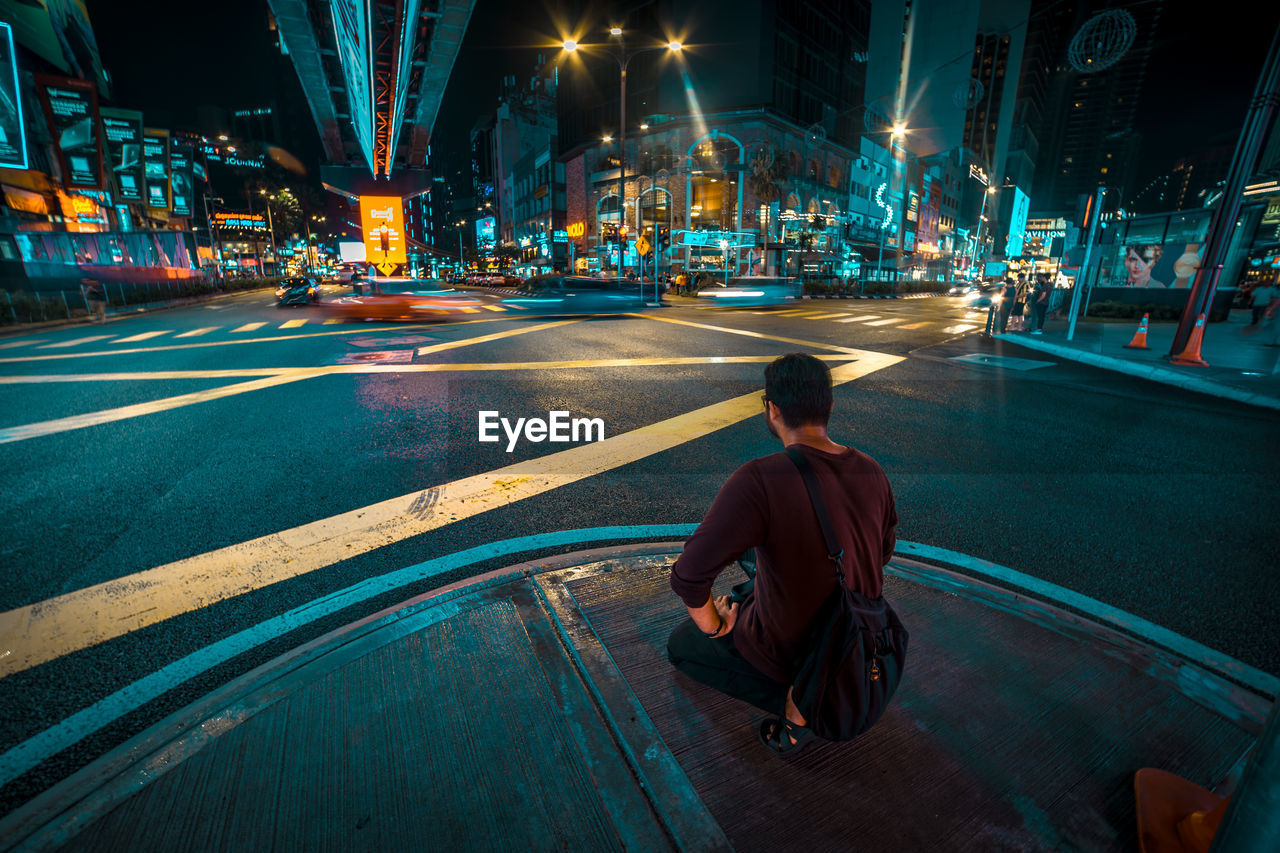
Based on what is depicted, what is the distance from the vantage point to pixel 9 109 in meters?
27.0

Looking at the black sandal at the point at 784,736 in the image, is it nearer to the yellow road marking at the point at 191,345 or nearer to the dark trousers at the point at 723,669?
the dark trousers at the point at 723,669

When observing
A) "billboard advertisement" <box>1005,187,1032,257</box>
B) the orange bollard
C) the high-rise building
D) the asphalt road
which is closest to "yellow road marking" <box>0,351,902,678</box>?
the asphalt road

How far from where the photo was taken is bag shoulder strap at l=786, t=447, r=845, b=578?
4.99 feet

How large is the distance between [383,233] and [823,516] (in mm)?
61096

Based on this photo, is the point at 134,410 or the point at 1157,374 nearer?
the point at 134,410

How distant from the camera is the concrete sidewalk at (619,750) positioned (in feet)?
5.14

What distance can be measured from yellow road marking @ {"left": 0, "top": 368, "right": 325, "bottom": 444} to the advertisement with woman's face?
27.3 m

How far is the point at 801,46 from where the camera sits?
52375 millimetres

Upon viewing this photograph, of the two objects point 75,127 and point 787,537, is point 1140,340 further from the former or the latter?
point 75,127

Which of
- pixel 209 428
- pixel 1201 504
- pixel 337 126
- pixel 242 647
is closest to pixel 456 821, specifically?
pixel 242 647

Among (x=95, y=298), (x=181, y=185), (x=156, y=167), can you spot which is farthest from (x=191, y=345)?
(x=181, y=185)

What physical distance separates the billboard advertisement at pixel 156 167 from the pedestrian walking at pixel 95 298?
36134mm

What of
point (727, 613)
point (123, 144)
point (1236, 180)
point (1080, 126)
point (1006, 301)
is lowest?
point (727, 613)

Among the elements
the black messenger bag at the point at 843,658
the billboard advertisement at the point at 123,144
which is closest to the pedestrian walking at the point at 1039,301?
the black messenger bag at the point at 843,658
